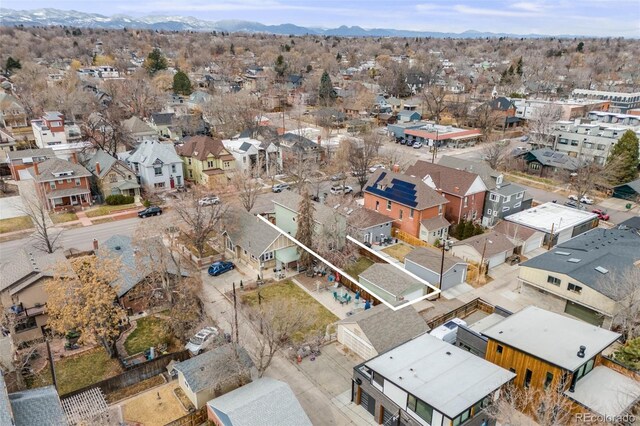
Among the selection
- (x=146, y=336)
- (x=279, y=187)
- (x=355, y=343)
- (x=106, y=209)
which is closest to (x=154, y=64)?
(x=279, y=187)

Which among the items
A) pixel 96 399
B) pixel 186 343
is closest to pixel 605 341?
pixel 186 343

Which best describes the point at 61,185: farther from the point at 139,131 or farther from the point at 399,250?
the point at 399,250

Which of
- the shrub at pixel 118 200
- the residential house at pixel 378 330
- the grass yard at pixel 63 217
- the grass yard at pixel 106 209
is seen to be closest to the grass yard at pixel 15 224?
the grass yard at pixel 63 217

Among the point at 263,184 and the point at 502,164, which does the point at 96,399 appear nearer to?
the point at 263,184

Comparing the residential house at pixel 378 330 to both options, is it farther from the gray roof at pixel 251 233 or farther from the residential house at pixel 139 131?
the residential house at pixel 139 131

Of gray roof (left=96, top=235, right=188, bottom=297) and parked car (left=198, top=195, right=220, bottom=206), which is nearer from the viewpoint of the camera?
gray roof (left=96, top=235, right=188, bottom=297)

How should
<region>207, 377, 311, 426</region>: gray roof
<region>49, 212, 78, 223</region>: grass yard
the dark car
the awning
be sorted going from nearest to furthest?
<region>207, 377, 311, 426</region>: gray roof
the awning
<region>49, 212, 78, 223</region>: grass yard
the dark car

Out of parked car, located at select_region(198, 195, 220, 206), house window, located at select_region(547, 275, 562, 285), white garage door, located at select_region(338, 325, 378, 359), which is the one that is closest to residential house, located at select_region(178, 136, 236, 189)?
parked car, located at select_region(198, 195, 220, 206)

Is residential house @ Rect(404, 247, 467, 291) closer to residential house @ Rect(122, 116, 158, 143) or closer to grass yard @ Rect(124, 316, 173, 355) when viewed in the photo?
grass yard @ Rect(124, 316, 173, 355)
